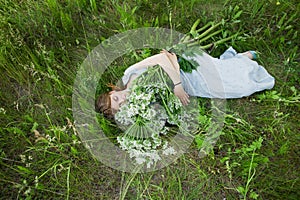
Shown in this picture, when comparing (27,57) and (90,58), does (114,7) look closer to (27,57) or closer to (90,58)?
(90,58)

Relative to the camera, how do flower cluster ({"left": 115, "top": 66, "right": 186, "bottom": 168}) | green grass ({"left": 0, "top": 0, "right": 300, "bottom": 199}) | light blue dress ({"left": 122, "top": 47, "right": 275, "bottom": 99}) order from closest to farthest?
flower cluster ({"left": 115, "top": 66, "right": 186, "bottom": 168}), green grass ({"left": 0, "top": 0, "right": 300, "bottom": 199}), light blue dress ({"left": 122, "top": 47, "right": 275, "bottom": 99})

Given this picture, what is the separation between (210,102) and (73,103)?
74cm

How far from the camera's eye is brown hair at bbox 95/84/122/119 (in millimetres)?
Result: 1779

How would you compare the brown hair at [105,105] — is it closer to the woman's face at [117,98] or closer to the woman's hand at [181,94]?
the woman's face at [117,98]

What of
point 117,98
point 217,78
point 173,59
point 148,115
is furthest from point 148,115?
point 217,78

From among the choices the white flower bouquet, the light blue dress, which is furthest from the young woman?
the white flower bouquet

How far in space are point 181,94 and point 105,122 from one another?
418mm

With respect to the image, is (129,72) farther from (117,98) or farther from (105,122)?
(105,122)

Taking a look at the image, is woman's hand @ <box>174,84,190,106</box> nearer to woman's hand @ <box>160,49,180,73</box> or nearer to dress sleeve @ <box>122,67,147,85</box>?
woman's hand @ <box>160,49,180,73</box>

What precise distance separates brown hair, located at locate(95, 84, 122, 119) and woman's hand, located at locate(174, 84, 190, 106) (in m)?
0.30

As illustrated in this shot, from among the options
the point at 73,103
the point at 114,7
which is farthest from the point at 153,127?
the point at 114,7

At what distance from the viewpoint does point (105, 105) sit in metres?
1.78

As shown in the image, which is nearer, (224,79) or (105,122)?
(105,122)

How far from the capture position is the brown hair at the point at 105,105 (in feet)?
5.84
